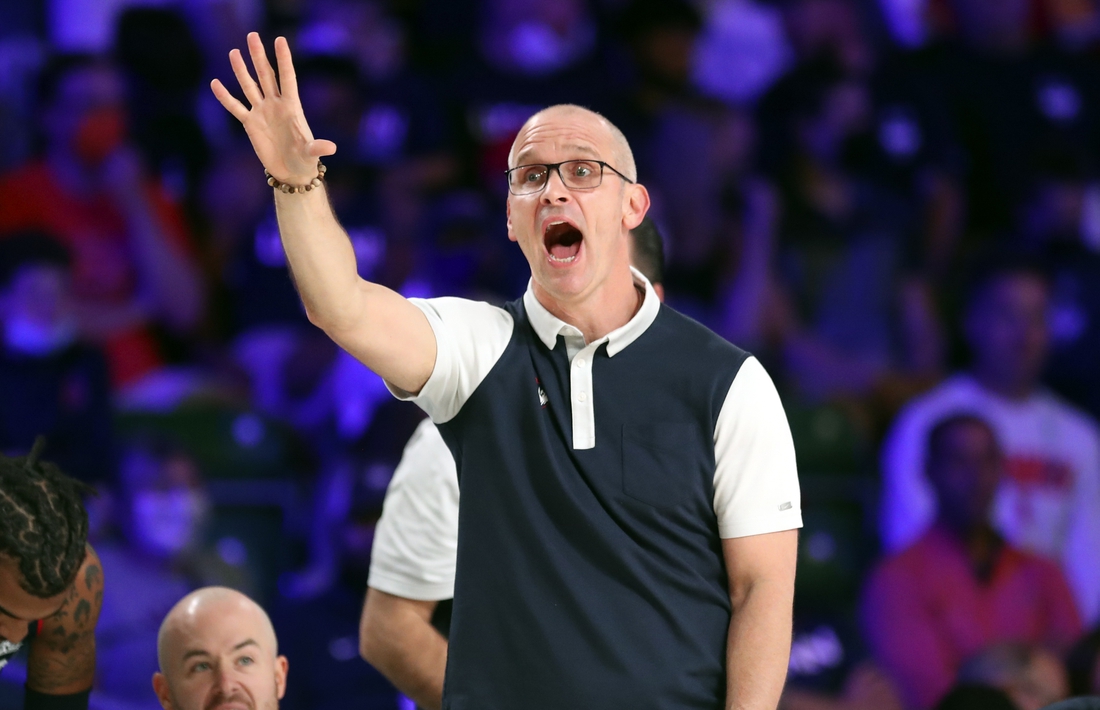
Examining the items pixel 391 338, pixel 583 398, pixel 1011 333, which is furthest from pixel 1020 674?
pixel 391 338

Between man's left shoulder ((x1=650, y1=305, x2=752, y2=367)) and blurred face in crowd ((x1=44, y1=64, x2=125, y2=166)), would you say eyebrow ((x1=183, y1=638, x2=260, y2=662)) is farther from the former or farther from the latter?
blurred face in crowd ((x1=44, y1=64, x2=125, y2=166))

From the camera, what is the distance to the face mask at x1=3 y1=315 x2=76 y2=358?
467 centimetres

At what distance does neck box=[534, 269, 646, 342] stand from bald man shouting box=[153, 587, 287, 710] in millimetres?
950

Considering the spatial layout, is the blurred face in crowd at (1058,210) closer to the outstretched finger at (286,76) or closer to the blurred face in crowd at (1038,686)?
the blurred face in crowd at (1038,686)

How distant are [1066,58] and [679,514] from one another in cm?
499

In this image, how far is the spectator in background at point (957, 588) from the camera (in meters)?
4.52

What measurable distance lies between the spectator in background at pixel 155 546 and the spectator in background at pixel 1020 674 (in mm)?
2323

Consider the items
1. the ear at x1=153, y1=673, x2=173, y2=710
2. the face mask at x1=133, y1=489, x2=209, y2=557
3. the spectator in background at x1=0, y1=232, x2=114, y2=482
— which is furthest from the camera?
the spectator in background at x1=0, y1=232, x2=114, y2=482

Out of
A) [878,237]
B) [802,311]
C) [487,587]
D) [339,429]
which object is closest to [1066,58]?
[878,237]

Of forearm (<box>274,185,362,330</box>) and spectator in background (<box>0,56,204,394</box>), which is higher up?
spectator in background (<box>0,56,204,394</box>)

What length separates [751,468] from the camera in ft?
6.98

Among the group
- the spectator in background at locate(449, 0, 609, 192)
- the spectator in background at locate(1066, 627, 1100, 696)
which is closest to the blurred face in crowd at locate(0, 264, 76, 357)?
the spectator in background at locate(449, 0, 609, 192)

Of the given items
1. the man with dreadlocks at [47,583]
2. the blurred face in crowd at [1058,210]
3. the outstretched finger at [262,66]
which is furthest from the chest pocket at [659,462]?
the blurred face in crowd at [1058,210]

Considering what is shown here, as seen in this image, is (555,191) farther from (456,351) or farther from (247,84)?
(247,84)
